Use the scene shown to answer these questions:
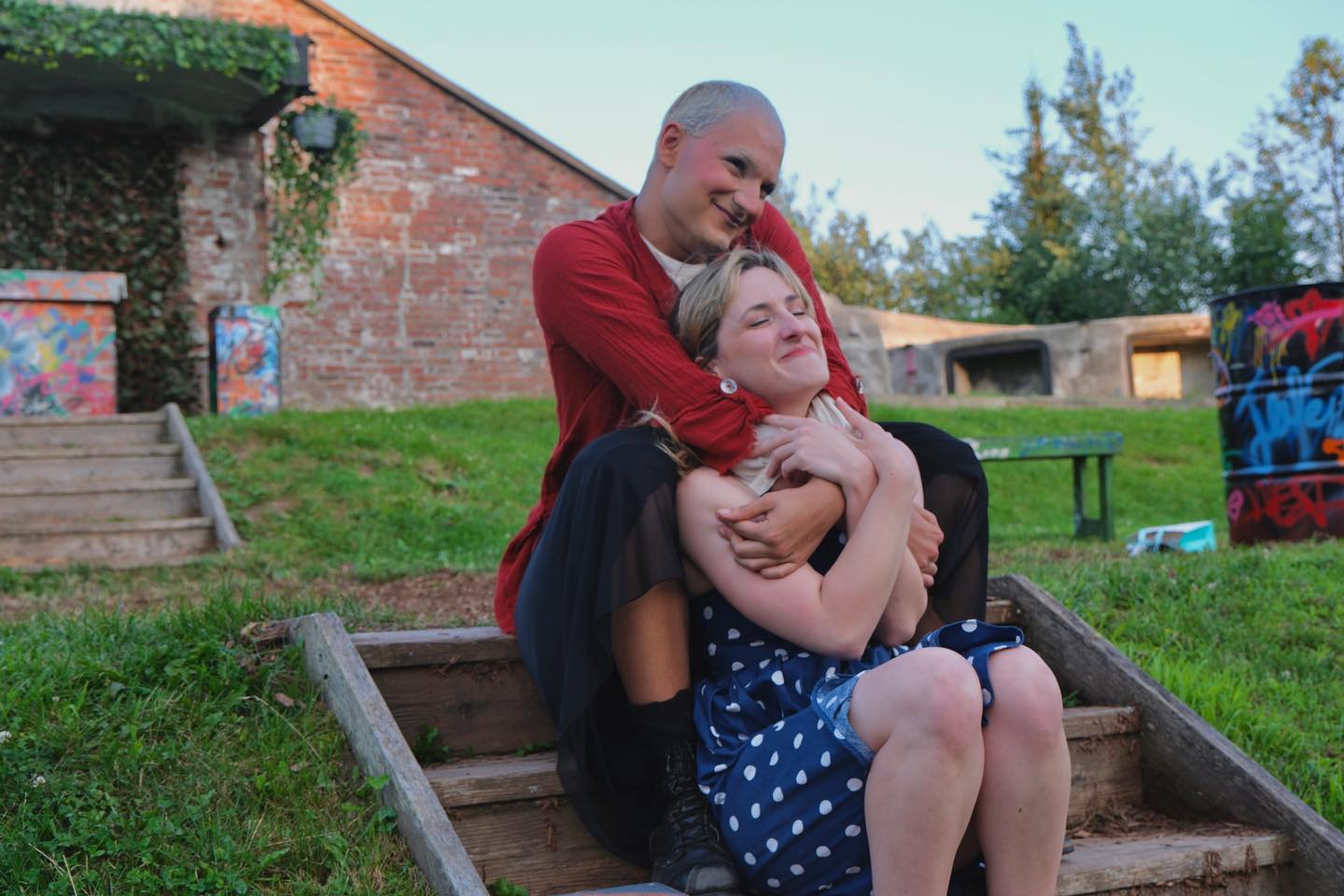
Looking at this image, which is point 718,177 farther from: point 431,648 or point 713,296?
point 431,648

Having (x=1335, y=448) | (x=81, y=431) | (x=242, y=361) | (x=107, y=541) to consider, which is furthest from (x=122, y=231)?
(x=1335, y=448)

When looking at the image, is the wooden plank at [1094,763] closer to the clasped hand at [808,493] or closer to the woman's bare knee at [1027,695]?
the clasped hand at [808,493]

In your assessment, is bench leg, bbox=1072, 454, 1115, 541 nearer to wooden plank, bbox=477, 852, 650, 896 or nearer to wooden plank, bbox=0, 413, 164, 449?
wooden plank, bbox=477, 852, 650, 896

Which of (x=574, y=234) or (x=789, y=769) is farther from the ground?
(x=574, y=234)

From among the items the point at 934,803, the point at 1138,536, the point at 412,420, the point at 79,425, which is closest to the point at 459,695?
the point at 934,803

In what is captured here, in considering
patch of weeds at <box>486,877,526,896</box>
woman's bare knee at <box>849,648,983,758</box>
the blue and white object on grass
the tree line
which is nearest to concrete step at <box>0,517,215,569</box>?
patch of weeds at <box>486,877,526,896</box>

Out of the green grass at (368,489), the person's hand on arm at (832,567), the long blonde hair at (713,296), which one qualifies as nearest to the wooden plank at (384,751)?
the person's hand on arm at (832,567)

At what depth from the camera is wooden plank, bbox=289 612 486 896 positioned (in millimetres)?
2047

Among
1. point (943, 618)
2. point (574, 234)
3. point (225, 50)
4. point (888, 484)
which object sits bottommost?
point (943, 618)

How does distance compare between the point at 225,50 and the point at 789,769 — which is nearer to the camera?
the point at 789,769

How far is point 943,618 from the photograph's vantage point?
2.57m

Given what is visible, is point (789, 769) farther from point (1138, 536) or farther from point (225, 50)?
point (225, 50)

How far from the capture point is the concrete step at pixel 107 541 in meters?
6.77

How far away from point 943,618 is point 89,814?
167 centimetres
